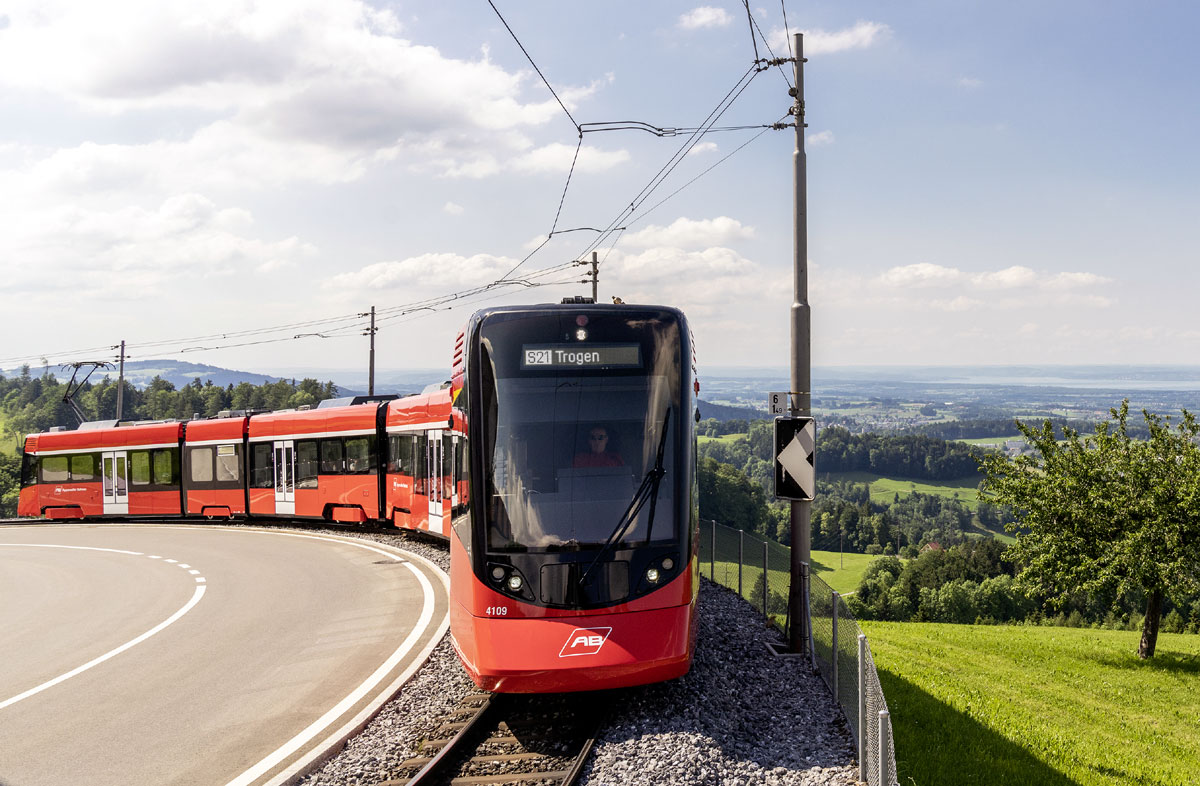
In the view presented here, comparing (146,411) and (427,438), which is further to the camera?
(146,411)

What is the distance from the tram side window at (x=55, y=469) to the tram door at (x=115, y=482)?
176 cm

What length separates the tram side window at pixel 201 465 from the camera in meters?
28.2

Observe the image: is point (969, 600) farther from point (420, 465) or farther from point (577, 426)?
point (577, 426)

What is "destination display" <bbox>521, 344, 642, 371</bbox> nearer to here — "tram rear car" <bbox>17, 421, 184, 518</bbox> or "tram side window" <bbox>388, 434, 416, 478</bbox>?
"tram side window" <bbox>388, 434, 416, 478</bbox>

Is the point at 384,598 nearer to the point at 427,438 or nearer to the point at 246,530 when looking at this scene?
the point at 427,438

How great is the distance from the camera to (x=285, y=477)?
2608 centimetres

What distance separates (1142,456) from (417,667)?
23.0 meters

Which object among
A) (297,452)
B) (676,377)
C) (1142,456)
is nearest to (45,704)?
(676,377)

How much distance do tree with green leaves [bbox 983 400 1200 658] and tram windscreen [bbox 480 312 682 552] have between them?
20.2 metres

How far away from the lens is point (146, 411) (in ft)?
447

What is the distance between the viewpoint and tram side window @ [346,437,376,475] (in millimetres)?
22812

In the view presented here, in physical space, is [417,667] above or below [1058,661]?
above

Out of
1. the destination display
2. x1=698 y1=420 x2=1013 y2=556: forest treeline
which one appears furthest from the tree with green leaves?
x1=698 y1=420 x2=1013 y2=556: forest treeline

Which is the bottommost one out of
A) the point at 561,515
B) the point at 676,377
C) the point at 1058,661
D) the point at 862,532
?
the point at 862,532
